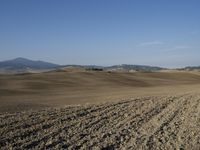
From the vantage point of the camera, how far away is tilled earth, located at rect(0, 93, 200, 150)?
11938 mm

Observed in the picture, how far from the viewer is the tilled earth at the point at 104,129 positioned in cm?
1194

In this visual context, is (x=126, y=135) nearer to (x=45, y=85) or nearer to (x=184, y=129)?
(x=184, y=129)

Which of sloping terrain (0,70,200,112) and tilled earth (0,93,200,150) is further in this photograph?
sloping terrain (0,70,200,112)

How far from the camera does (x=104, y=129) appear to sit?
46.2 feet

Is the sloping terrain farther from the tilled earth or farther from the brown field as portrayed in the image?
the tilled earth

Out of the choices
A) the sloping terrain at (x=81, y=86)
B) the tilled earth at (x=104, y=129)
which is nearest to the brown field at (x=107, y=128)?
the tilled earth at (x=104, y=129)

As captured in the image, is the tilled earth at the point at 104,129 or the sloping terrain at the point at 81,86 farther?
the sloping terrain at the point at 81,86

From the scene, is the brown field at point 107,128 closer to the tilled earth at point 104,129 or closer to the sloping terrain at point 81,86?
the tilled earth at point 104,129

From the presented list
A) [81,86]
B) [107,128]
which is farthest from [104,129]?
[81,86]

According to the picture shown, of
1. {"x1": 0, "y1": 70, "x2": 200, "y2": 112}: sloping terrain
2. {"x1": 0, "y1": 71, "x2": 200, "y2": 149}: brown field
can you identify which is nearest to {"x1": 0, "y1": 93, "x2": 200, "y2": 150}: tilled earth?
{"x1": 0, "y1": 71, "x2": 200, "y2": 149}: brown field

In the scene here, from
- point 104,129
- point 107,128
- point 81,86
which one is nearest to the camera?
point 104,129

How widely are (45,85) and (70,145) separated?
3167cm

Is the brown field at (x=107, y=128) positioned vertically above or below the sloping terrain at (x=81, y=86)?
above

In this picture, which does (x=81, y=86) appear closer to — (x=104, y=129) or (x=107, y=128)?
(x=107, y=128)
